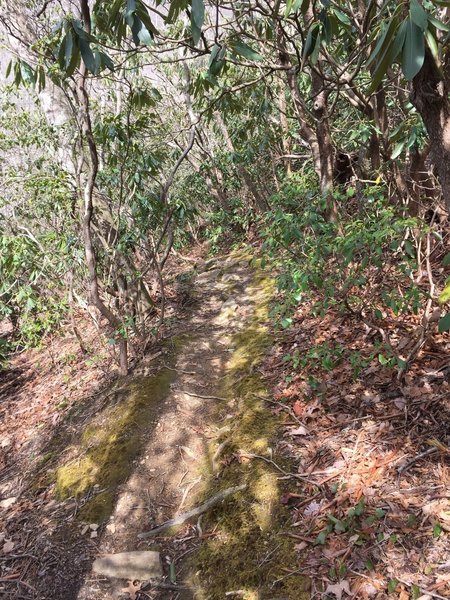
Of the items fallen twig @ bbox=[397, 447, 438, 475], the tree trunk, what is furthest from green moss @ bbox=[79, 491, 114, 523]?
the tree trunk

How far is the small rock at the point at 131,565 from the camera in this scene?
2.54m

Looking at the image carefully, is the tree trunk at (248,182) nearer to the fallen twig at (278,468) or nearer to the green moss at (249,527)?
the green moss at (249,527)

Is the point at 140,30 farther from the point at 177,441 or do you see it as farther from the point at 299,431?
the point at 177,441

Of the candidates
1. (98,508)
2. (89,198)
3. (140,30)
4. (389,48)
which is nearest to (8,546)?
(98,508)

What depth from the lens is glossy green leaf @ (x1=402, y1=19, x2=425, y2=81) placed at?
138cm

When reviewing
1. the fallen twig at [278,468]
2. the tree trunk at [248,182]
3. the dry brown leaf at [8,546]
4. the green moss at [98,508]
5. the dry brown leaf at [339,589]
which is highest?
the tree trunk at [248,182]

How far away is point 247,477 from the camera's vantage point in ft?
9.25

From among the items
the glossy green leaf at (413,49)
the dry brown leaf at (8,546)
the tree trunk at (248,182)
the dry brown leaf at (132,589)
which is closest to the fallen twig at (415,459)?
the dry brown leaf at (132,589)

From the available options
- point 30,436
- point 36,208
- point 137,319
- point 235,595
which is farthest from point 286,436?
point 36,208

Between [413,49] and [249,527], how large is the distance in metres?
2.55

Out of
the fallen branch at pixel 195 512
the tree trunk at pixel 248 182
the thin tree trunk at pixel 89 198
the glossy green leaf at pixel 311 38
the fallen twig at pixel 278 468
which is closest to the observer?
the glossy green leaf at pixel 311 38

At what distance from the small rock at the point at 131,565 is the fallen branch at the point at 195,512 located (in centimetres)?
16

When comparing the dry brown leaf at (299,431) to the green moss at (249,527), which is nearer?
the green moss at (249,527)

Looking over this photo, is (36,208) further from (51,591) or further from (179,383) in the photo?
(51,591)
